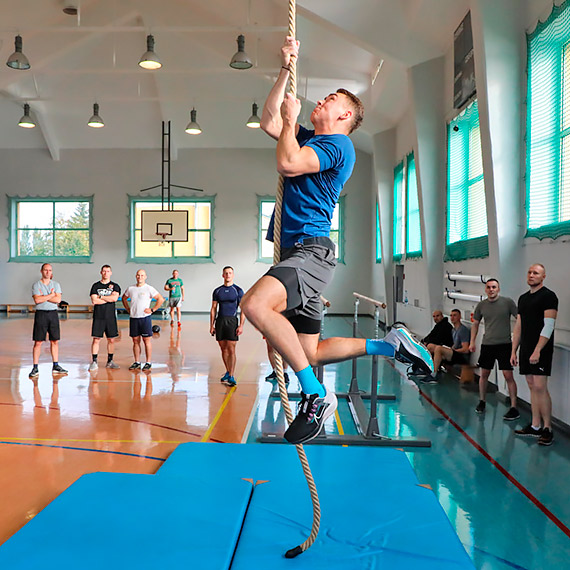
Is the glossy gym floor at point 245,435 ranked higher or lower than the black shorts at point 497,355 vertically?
lower

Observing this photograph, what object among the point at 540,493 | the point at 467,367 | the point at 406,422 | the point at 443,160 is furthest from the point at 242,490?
the point at 443,160

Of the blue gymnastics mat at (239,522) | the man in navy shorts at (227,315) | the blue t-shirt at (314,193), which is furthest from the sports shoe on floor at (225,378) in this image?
the blue t-shirt at (314,193)

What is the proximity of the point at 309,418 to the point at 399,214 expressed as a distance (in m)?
11.2

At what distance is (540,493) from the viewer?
12.6 ft

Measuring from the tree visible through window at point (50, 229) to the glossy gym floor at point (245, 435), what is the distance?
8.88 metres

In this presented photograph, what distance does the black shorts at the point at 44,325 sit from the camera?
7477mm

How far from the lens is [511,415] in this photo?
18.7 ft

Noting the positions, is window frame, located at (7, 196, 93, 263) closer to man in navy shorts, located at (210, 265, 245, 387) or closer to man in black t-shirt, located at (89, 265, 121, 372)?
man in black t-shirt, located at (89, 265, 121, 372)

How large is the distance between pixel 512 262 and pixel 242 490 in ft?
14.0

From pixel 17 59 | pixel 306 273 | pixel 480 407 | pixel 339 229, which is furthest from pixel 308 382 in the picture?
pixel 339 229

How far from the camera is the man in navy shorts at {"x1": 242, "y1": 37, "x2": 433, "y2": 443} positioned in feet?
7.66

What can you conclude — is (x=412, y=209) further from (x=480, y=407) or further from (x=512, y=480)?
(x=512, y=480)

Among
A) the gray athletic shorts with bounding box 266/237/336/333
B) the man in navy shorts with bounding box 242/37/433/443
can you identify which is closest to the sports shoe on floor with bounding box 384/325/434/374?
the man in navy shorts with bounding box 242/37/433/443

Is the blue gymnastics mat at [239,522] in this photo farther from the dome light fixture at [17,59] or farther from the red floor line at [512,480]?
the dome light fixture at [17,59]
